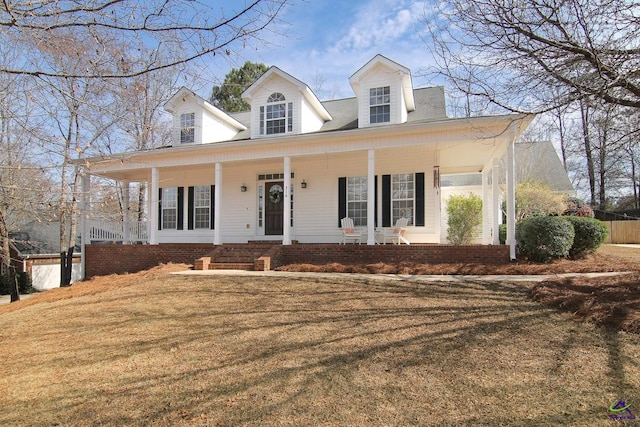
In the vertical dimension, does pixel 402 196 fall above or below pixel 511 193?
above

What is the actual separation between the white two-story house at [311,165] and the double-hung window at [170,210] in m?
0.04

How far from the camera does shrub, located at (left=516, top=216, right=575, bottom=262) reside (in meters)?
9.52

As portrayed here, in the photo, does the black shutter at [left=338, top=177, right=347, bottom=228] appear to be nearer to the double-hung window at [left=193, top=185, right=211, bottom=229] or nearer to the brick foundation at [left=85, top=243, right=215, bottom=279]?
the brick foundation at [left=85, top=243, right=215, bottom=279]

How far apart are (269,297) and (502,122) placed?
22.6 ft

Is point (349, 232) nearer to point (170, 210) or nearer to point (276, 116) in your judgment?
point (276, 116)

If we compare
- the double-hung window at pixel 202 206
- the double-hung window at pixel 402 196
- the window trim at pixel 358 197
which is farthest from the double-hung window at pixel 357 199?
the double-hung window at pixel 202 206

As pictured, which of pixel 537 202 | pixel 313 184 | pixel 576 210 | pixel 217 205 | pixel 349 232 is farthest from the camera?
pixel 576 210

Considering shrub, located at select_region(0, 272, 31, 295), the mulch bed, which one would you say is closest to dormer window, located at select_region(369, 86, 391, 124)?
the mulch bed

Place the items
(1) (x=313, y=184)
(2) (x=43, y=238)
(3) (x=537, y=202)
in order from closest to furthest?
(1) (x=313, y=184), (3) (x=537, y=202), (2) (x=43, y=238)

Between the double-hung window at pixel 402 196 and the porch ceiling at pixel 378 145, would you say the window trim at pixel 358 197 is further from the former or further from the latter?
the porch ceiling at pixel 378 145

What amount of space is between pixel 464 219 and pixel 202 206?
9118mm

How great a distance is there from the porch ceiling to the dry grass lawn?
14.5 ft

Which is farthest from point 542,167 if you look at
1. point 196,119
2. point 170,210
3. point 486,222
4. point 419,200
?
point 170,210

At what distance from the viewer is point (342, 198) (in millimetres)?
13219
